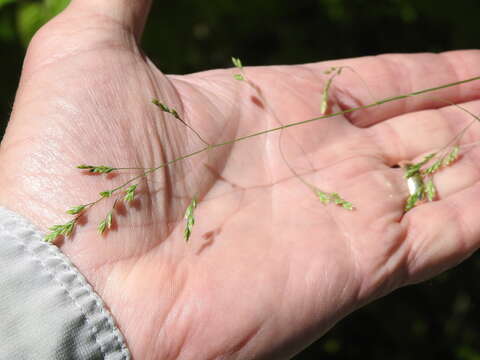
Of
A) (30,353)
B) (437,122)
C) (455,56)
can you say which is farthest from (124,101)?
(455,56)

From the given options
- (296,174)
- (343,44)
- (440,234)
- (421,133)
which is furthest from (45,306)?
(343,44)

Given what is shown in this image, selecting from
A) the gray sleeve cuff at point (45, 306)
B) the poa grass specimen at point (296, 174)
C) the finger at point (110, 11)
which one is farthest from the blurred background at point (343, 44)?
the gray sleeve cuff at point (45, 306)

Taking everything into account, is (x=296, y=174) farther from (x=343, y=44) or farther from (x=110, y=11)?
(x=343, y=44)

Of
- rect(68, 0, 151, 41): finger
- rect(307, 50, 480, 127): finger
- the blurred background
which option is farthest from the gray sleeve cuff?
rect(307, 50, 480, 127): finger

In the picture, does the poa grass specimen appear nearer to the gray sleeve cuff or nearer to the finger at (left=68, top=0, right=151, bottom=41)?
the gray sleeve cuff

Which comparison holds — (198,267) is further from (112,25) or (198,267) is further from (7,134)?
(112,25)
